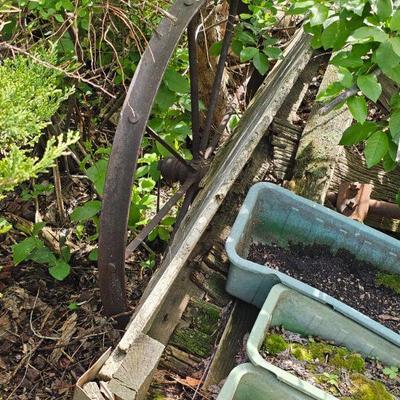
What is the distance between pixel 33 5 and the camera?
2.44 m

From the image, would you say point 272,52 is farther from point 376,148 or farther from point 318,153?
point 376,148

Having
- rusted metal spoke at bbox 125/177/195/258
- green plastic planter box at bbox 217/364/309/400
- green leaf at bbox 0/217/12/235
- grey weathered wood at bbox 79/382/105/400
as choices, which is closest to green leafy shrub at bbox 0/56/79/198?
green leaf at bbox 0/217/12/235

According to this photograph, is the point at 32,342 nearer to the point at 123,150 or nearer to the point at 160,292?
the point at 160,292

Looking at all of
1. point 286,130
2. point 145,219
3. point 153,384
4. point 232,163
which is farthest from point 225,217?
point 153,384

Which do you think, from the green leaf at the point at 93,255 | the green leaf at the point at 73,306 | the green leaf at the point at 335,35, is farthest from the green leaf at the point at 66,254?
the green leaf at the point at 335,35

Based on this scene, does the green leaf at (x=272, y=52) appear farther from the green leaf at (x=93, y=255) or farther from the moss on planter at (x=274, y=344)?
the moss on planter at (x=274, y=344)

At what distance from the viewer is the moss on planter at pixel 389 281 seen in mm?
2548

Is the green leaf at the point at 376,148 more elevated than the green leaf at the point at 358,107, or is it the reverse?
the green leaf at the point at 358,107

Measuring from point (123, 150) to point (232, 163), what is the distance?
886 mm

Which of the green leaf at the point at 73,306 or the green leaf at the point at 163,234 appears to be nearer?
the green leaf at the point at 73,306

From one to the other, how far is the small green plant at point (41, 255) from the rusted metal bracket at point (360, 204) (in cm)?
136

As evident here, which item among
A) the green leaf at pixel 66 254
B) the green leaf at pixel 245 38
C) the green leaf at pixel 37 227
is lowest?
the green leaf at pixel 66 254

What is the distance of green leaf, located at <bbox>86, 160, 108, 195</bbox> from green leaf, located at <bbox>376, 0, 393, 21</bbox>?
1.35 meters

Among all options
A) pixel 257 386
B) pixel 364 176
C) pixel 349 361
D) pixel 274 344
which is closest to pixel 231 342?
pixel 274 344
